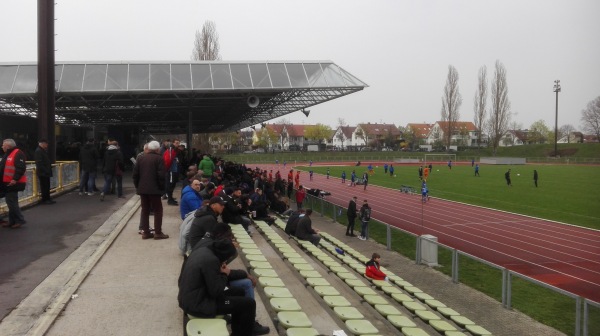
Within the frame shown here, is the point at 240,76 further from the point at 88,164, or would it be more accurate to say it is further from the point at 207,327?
the point at 207,327

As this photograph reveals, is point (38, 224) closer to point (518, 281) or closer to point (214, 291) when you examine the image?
point (214, 291)

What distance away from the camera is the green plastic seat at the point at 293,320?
481 centimetres

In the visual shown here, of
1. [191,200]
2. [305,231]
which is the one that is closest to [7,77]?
[305,231]

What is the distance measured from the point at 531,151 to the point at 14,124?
83.5 m

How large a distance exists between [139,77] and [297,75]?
6.43 m

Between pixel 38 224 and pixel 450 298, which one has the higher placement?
pixel 38 224

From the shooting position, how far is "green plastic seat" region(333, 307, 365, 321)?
5551 millimetres

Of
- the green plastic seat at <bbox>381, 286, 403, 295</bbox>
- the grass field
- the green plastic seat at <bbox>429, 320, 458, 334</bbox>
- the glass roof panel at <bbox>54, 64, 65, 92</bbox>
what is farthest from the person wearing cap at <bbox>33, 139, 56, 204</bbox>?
the grass field

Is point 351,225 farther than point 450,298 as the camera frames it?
Yes

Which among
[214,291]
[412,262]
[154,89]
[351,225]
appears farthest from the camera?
[154,89]

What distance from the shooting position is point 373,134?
154 meters

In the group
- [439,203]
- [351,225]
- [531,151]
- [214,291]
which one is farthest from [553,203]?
[531,151]

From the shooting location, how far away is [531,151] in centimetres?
8888

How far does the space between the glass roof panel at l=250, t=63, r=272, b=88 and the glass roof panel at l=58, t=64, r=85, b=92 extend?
683 centimetres
